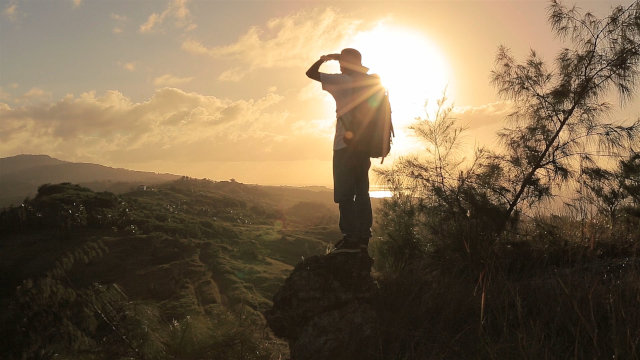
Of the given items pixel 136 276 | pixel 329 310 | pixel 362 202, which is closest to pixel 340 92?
pixel 362 202

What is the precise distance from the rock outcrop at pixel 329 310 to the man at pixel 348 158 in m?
0.28

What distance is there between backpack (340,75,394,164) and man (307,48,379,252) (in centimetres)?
1

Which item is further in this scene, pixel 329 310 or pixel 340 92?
pixel 340 92

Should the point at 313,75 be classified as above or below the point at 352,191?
above

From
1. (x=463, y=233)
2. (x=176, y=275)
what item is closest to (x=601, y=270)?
(x=463, y=233)

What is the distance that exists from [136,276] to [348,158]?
41.0 ft

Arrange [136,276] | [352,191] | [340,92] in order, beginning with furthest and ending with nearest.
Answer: [136,276]
[352,191]
[340,92]

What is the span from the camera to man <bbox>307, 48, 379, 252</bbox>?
465 centimetres

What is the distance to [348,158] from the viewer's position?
467 centimetres

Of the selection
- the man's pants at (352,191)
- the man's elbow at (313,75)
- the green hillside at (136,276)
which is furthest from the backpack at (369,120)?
the green hillside at (136,276)

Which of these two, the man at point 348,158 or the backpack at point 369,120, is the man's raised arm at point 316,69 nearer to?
the man at point 348,158

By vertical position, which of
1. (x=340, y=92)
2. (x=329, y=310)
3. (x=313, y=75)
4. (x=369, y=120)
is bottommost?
(x=329, y=310)

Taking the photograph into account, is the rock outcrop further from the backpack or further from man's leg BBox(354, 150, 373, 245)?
the backpack

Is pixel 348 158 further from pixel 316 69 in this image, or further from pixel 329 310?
pixel 329 310
